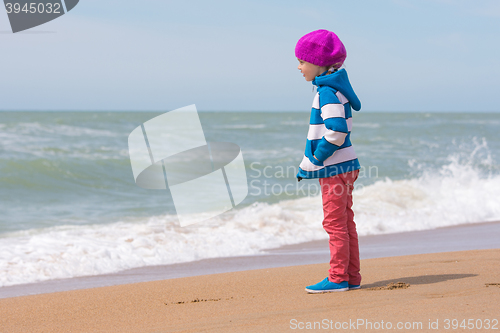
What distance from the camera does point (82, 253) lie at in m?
4.70

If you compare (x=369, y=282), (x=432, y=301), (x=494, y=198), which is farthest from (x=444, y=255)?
(x=494, y=198)

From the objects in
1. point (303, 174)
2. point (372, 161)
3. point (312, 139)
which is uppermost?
point (312, 139)

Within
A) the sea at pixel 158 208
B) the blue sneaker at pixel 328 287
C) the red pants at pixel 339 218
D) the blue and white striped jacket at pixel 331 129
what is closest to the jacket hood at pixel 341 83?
the blue and white striped jacket at pixel 331 129

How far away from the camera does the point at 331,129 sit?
2623mm

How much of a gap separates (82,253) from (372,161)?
11.4 m

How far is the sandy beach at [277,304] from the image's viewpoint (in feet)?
7.67

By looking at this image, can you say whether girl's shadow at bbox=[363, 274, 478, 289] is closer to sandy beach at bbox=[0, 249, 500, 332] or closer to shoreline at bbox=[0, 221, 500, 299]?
sandy beach at bbox=[0, 249, 500, 332]

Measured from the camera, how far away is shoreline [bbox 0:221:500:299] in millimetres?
3969

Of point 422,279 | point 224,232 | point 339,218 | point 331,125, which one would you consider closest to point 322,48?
point 331,125

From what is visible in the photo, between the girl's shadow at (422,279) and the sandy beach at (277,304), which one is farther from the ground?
the sandy beach at (277,304)

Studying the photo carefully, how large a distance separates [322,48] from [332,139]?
0.55 m

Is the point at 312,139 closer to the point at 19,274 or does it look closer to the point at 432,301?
the point at 432,301

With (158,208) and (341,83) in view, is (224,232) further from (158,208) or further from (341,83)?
(341,83)

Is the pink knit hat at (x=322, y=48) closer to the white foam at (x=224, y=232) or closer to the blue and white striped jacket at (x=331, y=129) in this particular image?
the blue and white striped jacket at (x=331, y=129)
